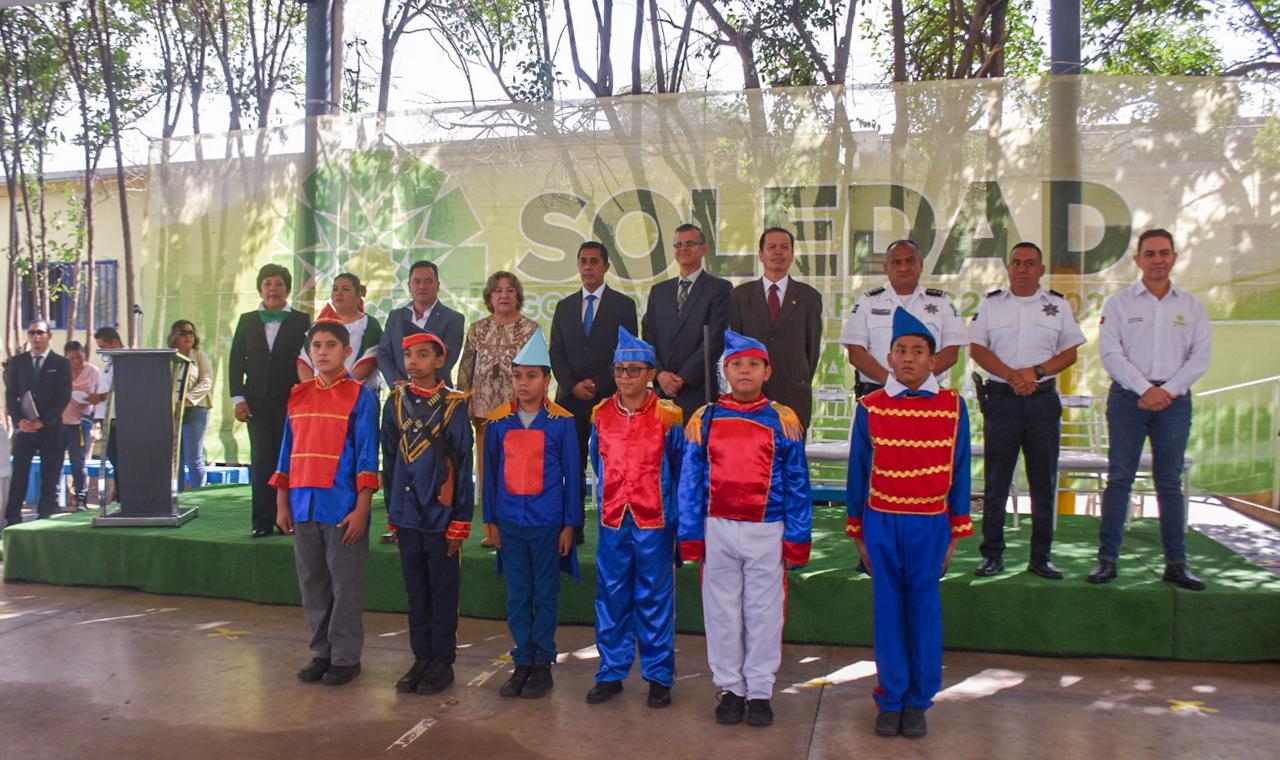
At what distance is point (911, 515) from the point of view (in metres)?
3.48

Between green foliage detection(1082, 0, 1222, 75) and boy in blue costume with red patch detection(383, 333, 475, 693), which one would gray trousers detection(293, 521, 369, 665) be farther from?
green foliage detection(1082, 0, 1222, 75)

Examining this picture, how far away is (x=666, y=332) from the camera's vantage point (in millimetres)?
4785

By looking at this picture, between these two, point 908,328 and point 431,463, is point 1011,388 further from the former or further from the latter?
point 431,463

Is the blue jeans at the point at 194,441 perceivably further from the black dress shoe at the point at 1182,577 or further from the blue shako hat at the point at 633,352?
the black dress shoe at the point at 1182,577

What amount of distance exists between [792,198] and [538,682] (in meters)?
3.95

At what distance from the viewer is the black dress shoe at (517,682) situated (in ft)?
12.6

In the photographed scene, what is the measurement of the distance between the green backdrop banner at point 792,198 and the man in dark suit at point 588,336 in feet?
6.33

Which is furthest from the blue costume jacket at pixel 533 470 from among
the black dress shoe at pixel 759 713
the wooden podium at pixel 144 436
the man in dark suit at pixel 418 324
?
the wooden podium at pixel 144 436

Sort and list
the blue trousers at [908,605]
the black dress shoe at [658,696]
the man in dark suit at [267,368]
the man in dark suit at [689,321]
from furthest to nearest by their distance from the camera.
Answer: the man in dark suit at [267,368] → the man in dark suit at [689,321] → the black dress shoe at [658,696] → the blue trousers at [908,605]

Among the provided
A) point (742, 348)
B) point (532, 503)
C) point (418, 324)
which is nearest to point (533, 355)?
point (532, 503)

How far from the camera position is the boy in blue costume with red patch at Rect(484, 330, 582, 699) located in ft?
12.6

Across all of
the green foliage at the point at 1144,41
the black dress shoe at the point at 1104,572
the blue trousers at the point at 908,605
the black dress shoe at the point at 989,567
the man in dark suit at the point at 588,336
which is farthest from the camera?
the green foliage at the point at 1144,41

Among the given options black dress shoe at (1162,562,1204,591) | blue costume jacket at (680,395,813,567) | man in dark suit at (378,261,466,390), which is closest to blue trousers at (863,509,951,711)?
blue costume jacket at (680,395,813,567)

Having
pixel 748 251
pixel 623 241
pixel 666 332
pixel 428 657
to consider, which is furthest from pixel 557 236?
pixel 428 657
